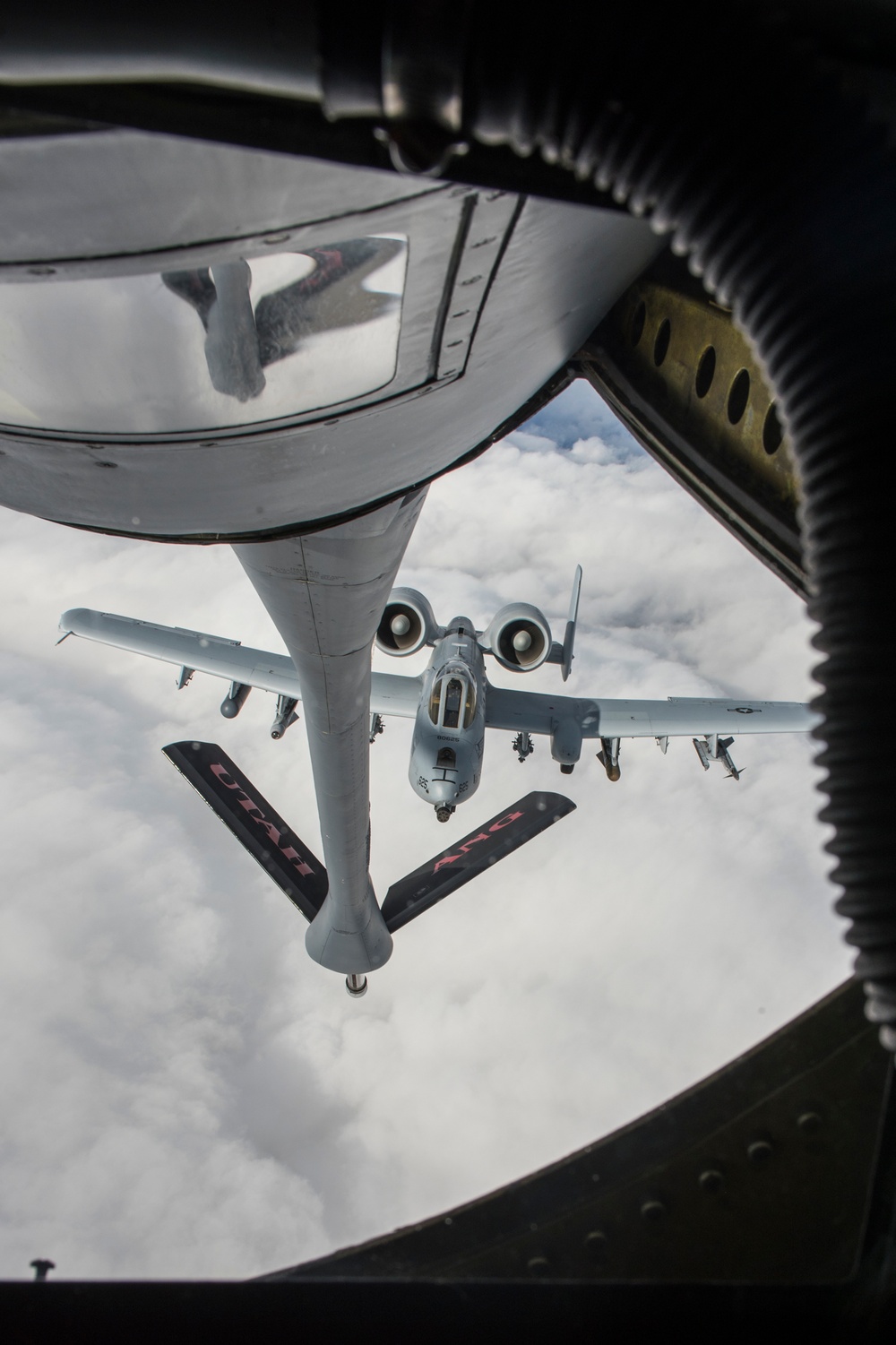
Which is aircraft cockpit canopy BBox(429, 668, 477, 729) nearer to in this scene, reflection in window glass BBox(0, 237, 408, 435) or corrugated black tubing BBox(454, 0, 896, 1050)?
reflection in window glass BBox(0, 237, 408, 435)

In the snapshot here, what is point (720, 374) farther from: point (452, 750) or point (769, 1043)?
point (452, 750)

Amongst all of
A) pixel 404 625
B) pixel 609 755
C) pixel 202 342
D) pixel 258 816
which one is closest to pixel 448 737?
pixel 404 625

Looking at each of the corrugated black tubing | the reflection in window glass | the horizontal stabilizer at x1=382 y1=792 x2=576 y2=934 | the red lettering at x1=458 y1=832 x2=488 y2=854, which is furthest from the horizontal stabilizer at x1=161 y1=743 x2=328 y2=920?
the corrugated black tubing

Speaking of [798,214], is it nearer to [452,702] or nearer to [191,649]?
[452,702]

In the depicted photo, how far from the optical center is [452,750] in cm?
1315

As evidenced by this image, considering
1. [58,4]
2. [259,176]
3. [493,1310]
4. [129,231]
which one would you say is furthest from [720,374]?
[493,1310]

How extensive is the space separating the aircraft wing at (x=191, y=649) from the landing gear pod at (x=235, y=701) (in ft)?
0.44

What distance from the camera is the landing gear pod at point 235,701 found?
1470cm

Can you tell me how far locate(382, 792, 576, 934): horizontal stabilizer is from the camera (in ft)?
38.9

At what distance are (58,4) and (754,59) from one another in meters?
0.73

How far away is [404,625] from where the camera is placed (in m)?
14.7

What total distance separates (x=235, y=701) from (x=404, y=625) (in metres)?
3.72

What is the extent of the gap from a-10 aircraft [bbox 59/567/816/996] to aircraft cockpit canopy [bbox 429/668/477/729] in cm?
2

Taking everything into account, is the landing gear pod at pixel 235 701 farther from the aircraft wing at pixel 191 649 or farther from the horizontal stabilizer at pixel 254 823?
the horizontal stabilizer at pixel 254 823
